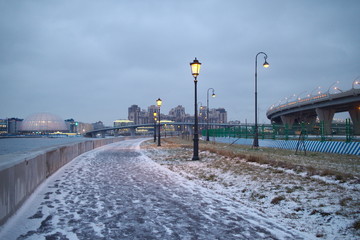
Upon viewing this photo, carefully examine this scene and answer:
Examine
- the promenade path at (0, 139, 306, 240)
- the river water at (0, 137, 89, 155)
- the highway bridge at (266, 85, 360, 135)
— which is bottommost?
the river water at (0, 137, 89, 155)

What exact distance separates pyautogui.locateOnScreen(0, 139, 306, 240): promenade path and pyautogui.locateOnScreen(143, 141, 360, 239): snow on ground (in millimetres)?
498

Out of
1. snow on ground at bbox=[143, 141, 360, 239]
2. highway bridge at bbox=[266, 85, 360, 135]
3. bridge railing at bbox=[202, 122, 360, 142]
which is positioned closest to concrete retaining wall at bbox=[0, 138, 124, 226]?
snow on ground at bbox=[143, 141, 360, 239]

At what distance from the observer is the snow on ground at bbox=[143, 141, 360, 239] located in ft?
16.5

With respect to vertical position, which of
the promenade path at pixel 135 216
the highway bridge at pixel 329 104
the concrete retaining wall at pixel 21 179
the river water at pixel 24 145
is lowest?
the river water at pixel 24 145

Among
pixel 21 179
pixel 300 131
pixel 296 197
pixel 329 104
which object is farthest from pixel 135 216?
pixel 329 104

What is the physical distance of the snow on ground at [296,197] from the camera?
198 inches

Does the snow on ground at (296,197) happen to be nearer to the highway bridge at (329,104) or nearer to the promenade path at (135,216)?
the promenade path at (135,216)

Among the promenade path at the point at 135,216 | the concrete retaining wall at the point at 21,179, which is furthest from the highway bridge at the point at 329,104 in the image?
the concrete retaining wall at the point at 21,179

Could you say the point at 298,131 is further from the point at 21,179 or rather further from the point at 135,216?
the point at 21,179

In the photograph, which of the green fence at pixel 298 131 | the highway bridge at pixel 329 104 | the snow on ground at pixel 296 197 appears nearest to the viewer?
the snow on ground at pixel 296 197

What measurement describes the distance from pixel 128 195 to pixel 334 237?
5046mm

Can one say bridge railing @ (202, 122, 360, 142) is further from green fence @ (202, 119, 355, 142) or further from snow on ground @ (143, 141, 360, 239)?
snow on ground @ (143, 141, 360, 239)

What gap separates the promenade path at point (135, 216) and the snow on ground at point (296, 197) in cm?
50

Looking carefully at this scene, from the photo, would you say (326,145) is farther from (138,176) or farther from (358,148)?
(138,176)
